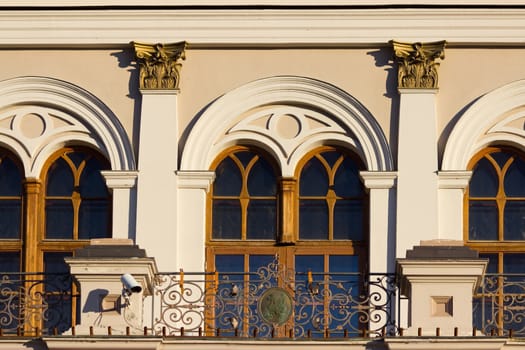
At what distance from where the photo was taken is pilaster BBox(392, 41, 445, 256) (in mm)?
30438

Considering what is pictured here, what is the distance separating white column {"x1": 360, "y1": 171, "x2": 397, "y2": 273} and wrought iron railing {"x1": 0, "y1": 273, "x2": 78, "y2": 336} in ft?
10.2

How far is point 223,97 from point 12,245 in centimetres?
269

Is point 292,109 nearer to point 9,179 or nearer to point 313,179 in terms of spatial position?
point 313,179

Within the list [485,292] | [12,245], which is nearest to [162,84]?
[12,245]

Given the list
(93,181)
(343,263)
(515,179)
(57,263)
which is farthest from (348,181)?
(57,263)

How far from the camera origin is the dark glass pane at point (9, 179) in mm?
31125

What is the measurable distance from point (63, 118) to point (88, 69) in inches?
22.9

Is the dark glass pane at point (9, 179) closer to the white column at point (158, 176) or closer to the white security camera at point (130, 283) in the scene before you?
the white column at point (158, 176)

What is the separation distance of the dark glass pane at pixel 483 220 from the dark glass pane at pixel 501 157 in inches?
17.3

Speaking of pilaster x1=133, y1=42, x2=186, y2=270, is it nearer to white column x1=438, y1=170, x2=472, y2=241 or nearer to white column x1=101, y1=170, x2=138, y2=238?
white column x1=101, y1=170, x2=138, y2=238

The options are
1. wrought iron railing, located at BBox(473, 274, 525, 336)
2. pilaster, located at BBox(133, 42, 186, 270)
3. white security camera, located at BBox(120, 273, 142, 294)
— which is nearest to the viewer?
white security camera, located at BBox(120, 273, 142, 294)

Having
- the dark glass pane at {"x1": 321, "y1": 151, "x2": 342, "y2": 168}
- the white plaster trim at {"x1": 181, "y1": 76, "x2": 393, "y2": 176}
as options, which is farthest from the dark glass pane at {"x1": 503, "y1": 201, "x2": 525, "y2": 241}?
the dark glass pane at {"x1": 321, "y1": 151, "x2": 342, "y2": 168}

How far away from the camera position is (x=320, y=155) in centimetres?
3100

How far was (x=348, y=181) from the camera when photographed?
1216 inches
